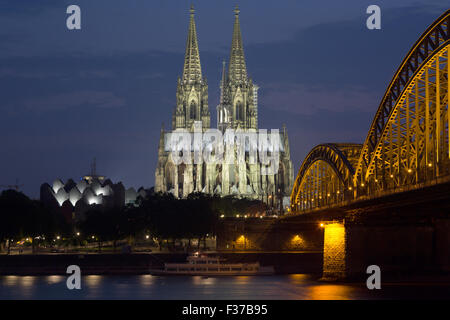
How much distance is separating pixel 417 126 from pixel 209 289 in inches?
1205

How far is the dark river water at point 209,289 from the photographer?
82.4 meters

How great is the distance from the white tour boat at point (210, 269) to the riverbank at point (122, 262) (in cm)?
358

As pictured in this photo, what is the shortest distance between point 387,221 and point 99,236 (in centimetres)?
7288

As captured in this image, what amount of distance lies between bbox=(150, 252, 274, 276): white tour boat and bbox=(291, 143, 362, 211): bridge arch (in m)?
10.2

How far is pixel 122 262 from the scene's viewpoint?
123625 millimetres

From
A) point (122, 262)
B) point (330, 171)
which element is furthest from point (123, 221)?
point (330, 171)

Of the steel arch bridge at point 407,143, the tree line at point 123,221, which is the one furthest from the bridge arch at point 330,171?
the tree line at point 123,221

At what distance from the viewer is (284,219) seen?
124562 mm

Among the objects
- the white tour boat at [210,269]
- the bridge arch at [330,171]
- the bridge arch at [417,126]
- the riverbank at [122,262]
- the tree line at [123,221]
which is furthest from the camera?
the tree line at [123,221]

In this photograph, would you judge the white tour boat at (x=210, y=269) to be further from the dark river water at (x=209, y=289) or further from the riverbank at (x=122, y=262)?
the dark river water at (x=209, y=289)

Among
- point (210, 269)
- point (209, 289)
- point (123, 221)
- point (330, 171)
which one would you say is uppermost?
point (330, 171)

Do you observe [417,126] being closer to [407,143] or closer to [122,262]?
[407,143]

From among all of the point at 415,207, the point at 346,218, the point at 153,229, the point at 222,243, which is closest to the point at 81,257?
the point at 222,243

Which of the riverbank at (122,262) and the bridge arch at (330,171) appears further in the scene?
the riverbank at (122,262)
